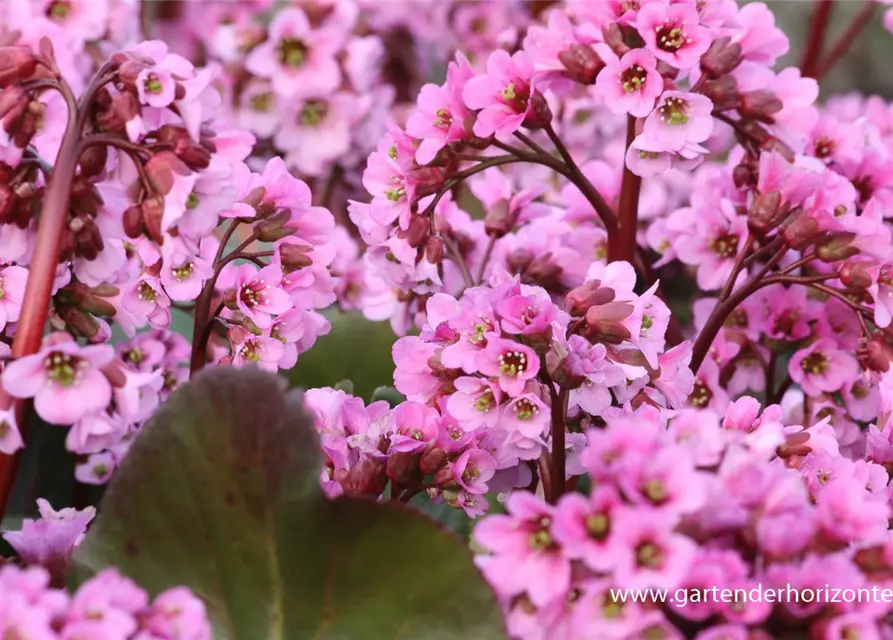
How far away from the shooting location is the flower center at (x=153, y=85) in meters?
0.54

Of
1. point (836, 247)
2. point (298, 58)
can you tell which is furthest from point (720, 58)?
point (298, 58)

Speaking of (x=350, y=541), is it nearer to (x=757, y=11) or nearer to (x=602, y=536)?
(x=602, y=536)

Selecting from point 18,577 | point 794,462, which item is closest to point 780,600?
point 794,462

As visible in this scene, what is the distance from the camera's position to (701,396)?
82 centimetres

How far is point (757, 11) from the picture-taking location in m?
0.77

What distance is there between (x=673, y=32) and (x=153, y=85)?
355 millimetres

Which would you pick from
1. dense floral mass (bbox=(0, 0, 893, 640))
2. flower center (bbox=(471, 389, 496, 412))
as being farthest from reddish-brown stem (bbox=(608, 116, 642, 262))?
flower center (bbox=(471, 389, 496, 412))

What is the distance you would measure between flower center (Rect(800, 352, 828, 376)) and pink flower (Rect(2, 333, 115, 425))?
54 centimetres

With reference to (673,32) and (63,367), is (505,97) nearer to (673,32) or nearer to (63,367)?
(673,32)

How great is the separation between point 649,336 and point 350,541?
0.79 feet

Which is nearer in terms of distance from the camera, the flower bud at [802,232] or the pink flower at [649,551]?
the pink flower at [649,551]

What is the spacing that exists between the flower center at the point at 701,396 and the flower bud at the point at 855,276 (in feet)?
0.45

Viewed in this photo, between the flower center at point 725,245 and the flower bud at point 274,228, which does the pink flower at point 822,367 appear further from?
the flower bud at point 274,228

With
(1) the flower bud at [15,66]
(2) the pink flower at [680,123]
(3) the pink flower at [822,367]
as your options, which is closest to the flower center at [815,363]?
(3) the pink flower at [822,367]
